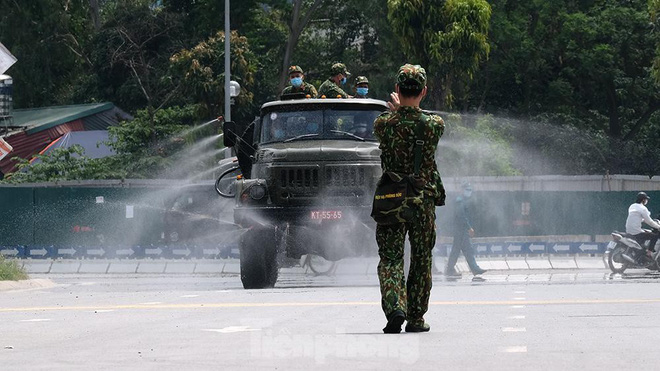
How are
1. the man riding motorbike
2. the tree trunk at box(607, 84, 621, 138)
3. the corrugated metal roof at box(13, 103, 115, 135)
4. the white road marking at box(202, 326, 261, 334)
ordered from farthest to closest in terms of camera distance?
1. the corrugated metal roof at box(13, 103, 115, 135)
2. the tree trunk at box(607, 84, 621, 138)
3. the man riding motorbike
4. the white road marking at box(202, 326, 261, 334)

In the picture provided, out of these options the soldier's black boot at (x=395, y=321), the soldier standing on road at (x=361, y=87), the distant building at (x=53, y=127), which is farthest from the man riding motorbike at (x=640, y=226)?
the distant building at (x=53, y=127)

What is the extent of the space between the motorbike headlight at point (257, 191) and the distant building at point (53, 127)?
104 feet

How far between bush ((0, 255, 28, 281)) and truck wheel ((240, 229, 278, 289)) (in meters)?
4.01

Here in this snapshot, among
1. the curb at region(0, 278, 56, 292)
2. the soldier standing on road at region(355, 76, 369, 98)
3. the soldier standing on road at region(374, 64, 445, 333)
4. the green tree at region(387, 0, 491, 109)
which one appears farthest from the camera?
the green tree at region(387, 0, 491, 109)

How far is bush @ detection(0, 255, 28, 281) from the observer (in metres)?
20.9

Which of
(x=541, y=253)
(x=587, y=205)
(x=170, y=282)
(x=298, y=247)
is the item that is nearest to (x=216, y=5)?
(x=587, y=205)

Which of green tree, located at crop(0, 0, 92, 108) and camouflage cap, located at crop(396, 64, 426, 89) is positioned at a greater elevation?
camouflage cap, located at crop(396, 64, 426, 89)

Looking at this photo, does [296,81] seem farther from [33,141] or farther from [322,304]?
[33,141]

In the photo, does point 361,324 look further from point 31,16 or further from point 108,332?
point 31,16

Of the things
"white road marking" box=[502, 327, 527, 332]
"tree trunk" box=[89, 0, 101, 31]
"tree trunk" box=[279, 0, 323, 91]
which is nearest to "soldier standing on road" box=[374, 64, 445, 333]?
"white road marking" box=[502, 327, 527, 332]

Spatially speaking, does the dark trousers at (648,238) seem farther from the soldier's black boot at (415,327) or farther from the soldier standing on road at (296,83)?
the soldier's black boot at (415,327)

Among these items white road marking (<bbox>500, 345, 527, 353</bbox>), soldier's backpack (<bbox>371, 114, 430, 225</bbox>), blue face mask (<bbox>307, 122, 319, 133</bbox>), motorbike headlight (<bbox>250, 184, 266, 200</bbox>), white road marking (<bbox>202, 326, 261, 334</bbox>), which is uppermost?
soldier's backpack (<bbox>371, 114, 430, 225</bbox>)

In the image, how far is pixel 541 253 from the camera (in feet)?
96.6

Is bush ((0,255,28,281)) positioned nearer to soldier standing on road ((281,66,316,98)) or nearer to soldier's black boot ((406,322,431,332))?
soldier standing on road ((281,66,316,98))
